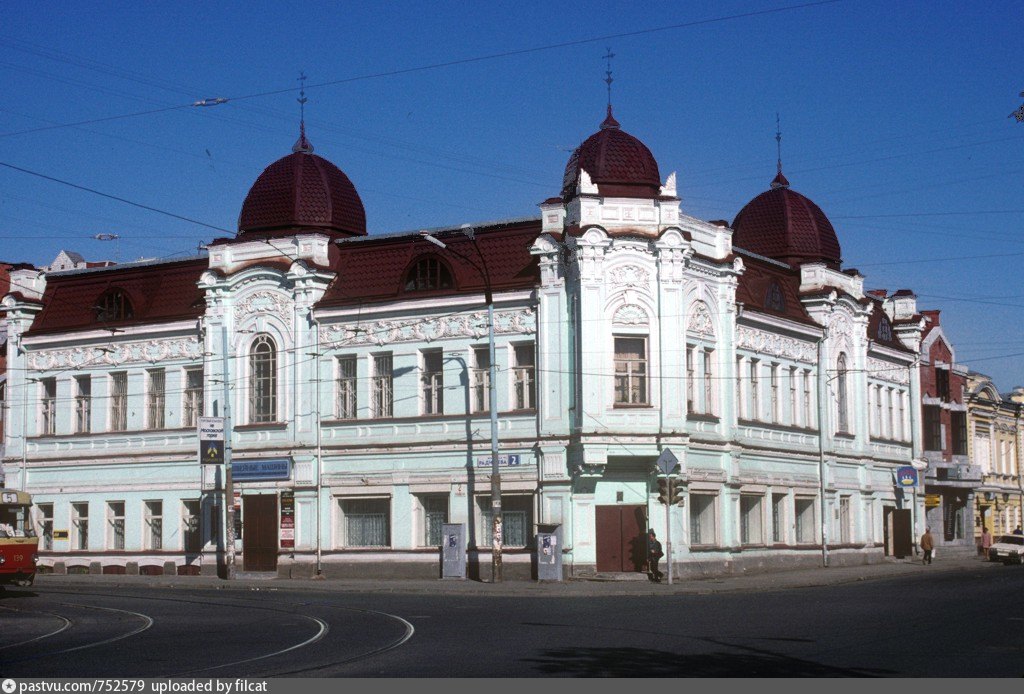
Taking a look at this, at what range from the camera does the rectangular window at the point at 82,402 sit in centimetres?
5147

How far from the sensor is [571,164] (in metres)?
44.9

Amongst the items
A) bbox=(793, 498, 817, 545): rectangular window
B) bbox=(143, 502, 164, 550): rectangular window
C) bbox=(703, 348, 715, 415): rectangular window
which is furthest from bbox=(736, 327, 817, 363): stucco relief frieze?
bbox=(143, 502, 164, 550): rectangular window

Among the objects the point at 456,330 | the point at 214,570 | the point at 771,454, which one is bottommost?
the point at 214,570

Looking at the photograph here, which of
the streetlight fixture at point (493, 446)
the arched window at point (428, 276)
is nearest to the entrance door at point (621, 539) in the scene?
the streetlight fixture at point (493, 446)

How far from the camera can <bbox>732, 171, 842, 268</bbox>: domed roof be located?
177ft

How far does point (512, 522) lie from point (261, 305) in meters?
11.7

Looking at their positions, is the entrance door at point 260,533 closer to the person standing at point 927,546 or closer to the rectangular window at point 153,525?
the rectangular window at point 153,525

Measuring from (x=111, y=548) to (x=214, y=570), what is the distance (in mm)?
5065

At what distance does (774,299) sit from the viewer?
50250 mm

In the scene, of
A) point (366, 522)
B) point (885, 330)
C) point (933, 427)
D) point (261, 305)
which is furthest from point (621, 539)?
point (933, 427)

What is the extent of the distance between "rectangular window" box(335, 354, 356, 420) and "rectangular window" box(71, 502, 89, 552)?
11090mm
